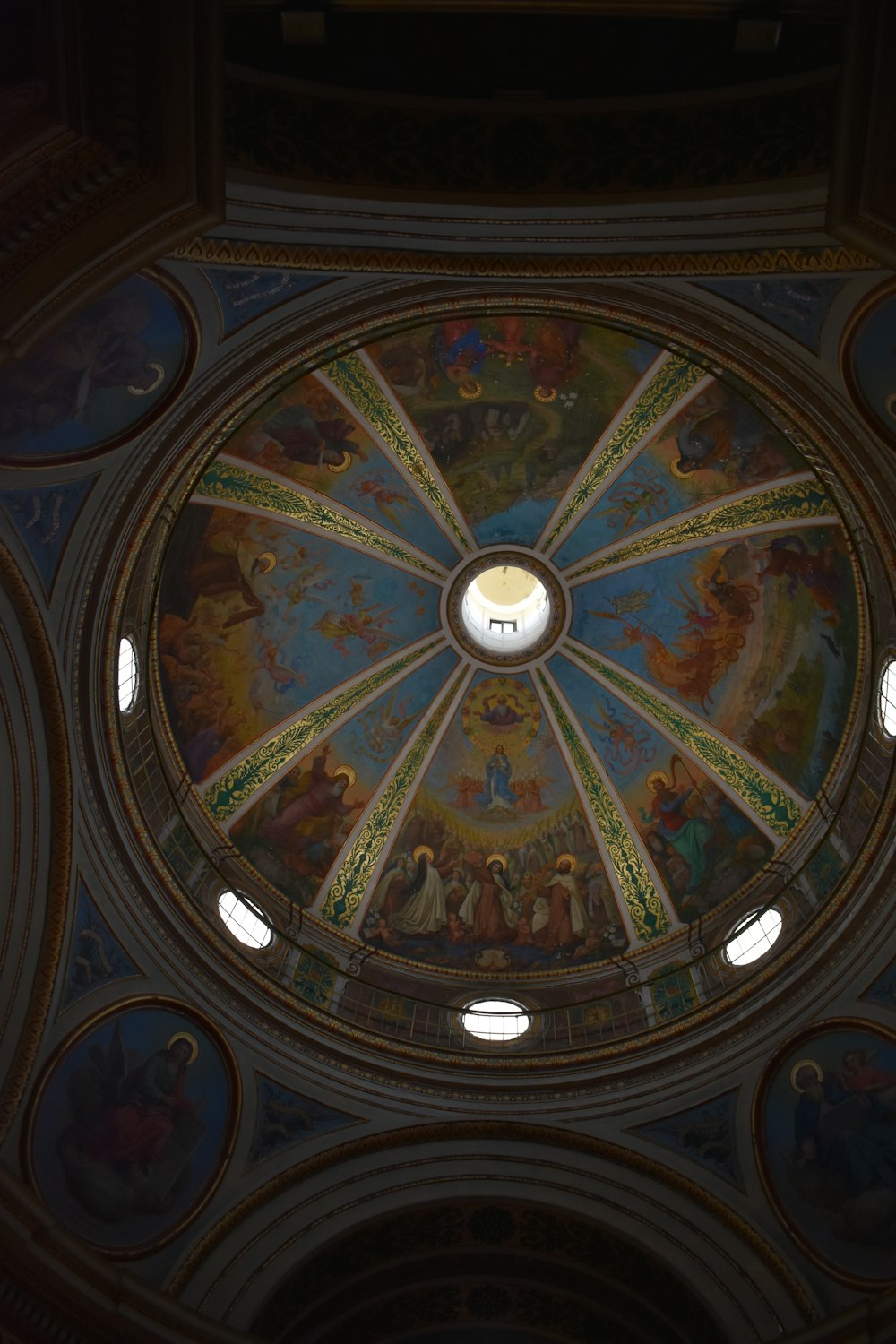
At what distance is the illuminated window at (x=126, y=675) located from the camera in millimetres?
15680

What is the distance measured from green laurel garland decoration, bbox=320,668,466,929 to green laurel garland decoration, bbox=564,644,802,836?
250cm

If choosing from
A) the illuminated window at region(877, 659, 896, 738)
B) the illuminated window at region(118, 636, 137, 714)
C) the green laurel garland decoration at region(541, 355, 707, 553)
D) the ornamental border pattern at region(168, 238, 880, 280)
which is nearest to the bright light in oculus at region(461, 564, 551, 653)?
the green laurel garland decoration at region(541, 355, 707, 553)

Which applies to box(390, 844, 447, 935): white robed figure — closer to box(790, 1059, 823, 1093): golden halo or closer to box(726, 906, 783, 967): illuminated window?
box(726, 906, 783, 967): illuminated window

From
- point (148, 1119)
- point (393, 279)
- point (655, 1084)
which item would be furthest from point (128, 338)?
point (655, 1084)

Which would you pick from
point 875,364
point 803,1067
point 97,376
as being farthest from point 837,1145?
point 97,376

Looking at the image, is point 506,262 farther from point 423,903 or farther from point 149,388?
point 423,903

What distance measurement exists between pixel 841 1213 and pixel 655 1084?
255 cm

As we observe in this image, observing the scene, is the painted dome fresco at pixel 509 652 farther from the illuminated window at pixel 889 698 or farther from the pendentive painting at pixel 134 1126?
the pendentive painting at pixel 134 1126

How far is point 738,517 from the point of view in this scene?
1839 cm

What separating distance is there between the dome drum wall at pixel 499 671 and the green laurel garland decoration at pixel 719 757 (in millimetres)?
46

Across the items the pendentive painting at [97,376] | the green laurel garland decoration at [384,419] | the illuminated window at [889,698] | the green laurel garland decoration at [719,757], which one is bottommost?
the pendentive painting at [97,376]

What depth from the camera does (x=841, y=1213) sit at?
1389 centimetres

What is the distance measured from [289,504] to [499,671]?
15.6ft

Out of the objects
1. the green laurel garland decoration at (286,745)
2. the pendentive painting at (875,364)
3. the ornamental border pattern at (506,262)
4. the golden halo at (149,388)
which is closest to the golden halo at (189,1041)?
the green laurel garland decoration at (286,745)
